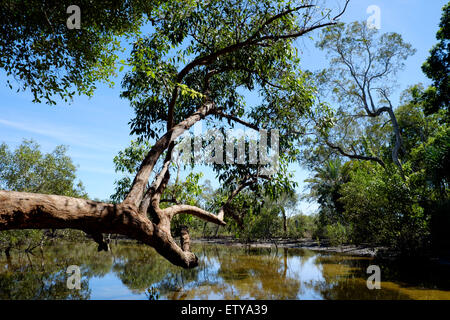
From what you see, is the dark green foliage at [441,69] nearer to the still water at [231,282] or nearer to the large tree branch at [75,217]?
the still water at [231,282]

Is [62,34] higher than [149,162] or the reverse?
higher

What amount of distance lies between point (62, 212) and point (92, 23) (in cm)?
465

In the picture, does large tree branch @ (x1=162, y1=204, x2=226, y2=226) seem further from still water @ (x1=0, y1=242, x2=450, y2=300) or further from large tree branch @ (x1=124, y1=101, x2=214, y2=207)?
still water @ (x1=0, y1=242, x2=450, y2=300)

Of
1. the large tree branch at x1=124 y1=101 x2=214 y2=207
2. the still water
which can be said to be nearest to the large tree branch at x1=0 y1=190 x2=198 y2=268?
the large tree branch at x1=124 y1=101 x2=214 y2=207

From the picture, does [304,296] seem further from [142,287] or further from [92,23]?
[92,23]

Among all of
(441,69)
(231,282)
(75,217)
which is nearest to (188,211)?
(75,217)

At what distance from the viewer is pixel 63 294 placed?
39.7 feet

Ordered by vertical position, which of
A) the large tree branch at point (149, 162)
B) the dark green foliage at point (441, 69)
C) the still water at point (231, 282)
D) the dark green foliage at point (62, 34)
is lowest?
the still water at point (231, 282)

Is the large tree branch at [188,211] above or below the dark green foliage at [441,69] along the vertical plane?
below

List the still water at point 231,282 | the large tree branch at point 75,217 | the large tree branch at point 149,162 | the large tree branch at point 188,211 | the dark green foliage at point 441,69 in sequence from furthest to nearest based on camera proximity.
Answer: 1. the dark green foliage at point 441,69
2. the still water at point 231,282
3. the large tree branch at point 188,211
4. the large tree branch at point 149,162
5. the large tree branch at point 75,217

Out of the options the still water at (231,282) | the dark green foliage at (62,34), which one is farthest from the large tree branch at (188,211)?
the still water at (231,282)

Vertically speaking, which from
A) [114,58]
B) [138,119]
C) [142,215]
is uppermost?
[114,58]

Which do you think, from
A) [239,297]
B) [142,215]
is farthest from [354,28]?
[142,215]

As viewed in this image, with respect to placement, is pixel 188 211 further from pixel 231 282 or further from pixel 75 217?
pixel 231 282
